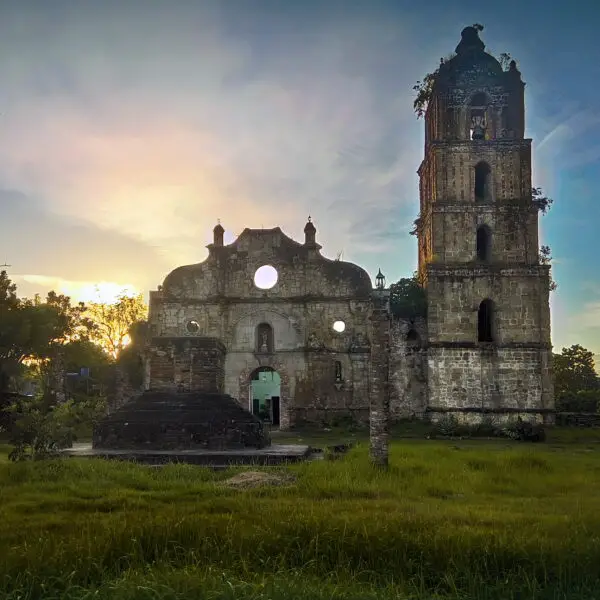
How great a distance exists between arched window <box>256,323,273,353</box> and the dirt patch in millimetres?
16149

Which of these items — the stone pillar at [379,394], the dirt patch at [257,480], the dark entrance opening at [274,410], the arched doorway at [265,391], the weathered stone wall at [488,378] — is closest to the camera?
the dirt patch at [257,480]

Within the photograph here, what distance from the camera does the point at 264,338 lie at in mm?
26766

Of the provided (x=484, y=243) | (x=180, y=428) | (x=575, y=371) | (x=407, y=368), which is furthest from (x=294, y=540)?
(x=575, y=371)

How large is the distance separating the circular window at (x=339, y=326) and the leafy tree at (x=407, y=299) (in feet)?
6.36

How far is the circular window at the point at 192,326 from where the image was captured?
26656 millimetres

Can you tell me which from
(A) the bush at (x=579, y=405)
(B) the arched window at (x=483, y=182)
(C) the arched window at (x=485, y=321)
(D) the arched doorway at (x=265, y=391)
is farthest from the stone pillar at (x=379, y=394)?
(D) the arched doorway at (x=265, y=391)

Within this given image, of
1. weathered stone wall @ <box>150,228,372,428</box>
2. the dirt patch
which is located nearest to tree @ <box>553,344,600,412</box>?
weathered stone wall @ <box>150,228,372,428</box>

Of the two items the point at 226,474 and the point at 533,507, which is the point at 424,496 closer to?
the point at 533,507

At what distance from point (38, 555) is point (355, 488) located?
4462mm

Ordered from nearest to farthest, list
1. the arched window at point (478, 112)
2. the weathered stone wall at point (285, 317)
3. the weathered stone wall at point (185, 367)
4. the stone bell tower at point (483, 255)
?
the weathered stone wall at point (185, 367) → the stone bell tower at point (483, 255) → the arched window at point (478, 112) → the weathered stone wall at point (285, 317)

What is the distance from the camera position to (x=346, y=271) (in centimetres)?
2689

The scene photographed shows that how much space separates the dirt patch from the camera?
31.4 feet

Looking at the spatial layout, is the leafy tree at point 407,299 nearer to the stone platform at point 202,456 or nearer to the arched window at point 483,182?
the arched window at point 483,182

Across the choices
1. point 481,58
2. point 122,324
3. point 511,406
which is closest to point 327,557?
point 511,406
